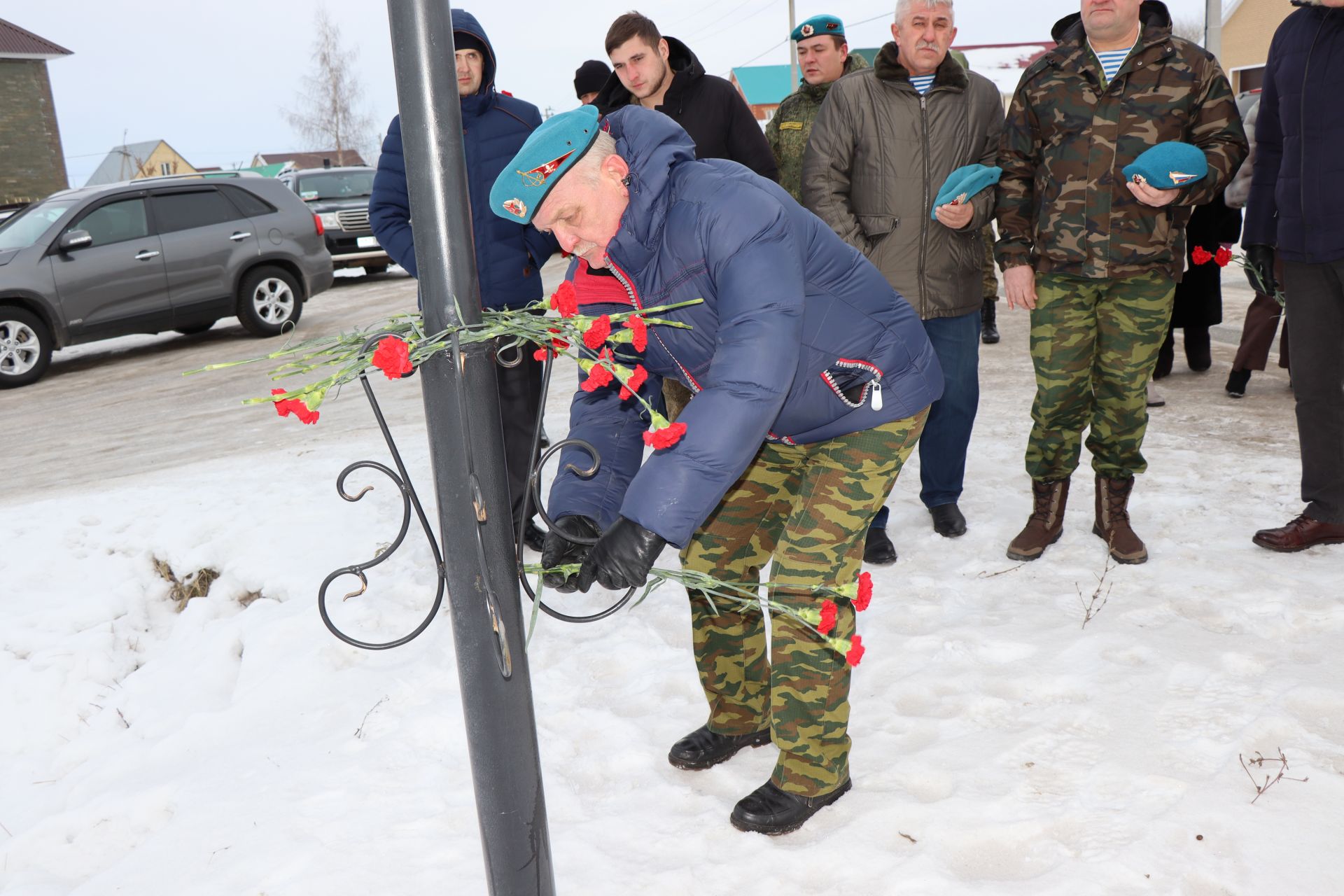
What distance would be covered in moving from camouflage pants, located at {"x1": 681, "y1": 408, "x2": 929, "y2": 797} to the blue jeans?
167cm

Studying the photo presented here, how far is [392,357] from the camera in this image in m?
1.54

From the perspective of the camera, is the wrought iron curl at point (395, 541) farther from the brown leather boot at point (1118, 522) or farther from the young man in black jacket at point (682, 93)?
the brown leather boot at point (1118, 522)

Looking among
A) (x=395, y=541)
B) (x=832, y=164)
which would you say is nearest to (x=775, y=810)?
(x=395, y=541)

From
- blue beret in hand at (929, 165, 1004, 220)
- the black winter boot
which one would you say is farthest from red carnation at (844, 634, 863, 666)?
the black winter boot

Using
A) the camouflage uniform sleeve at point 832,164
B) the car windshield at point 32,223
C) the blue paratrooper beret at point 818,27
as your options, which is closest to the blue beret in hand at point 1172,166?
the camouflage uniform sleeve at point 832,164

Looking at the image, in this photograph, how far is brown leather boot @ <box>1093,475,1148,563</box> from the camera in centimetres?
398

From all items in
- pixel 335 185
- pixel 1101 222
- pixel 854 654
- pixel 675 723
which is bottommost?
pixel 675 723

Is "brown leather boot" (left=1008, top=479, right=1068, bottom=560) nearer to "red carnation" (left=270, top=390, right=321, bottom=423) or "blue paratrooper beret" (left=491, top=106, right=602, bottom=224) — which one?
"blue paratrooper beret" (left=491, top=106, right=602, bottom=224)

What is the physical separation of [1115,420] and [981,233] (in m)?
0.98

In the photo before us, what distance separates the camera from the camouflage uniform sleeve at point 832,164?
4211 mm

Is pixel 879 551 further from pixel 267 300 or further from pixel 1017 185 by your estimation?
pixel 267 300

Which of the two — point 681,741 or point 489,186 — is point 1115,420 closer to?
point 681,741

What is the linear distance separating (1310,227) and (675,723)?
2931mm

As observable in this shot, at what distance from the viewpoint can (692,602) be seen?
112 inches
